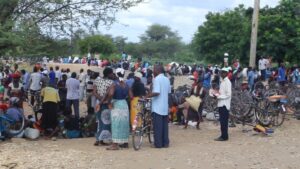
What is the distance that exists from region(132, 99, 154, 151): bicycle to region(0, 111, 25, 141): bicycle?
3.14 meters

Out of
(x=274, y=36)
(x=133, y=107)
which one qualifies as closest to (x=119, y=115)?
(x=133, y=107)

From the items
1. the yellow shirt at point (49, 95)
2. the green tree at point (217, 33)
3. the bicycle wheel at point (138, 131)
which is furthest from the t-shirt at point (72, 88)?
the green tree at point (217, 33)

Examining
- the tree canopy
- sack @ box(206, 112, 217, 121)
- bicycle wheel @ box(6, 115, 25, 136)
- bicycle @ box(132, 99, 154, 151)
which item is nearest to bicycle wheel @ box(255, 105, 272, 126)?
sack @ box(206, 112, 217, 121)

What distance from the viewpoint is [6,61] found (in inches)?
530

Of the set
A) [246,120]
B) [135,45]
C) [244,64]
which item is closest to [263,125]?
[246,120]

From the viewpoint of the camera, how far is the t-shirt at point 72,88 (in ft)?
55.8

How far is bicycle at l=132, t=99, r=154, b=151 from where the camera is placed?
1202 centimetres

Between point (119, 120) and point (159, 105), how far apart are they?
3.10ft

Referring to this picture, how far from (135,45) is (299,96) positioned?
75.2 m

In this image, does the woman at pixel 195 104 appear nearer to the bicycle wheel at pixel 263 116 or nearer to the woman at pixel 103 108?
the bicycle wheel at pixel 263 116

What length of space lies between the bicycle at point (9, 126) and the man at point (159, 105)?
359cm

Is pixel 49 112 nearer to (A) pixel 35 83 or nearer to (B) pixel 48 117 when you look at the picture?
(B) pixel 48 117

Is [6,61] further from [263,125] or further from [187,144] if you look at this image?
[263,125]

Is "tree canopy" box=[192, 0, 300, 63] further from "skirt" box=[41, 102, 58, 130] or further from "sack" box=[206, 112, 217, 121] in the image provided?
"skirt" box=[41, 102, 58, 130]
